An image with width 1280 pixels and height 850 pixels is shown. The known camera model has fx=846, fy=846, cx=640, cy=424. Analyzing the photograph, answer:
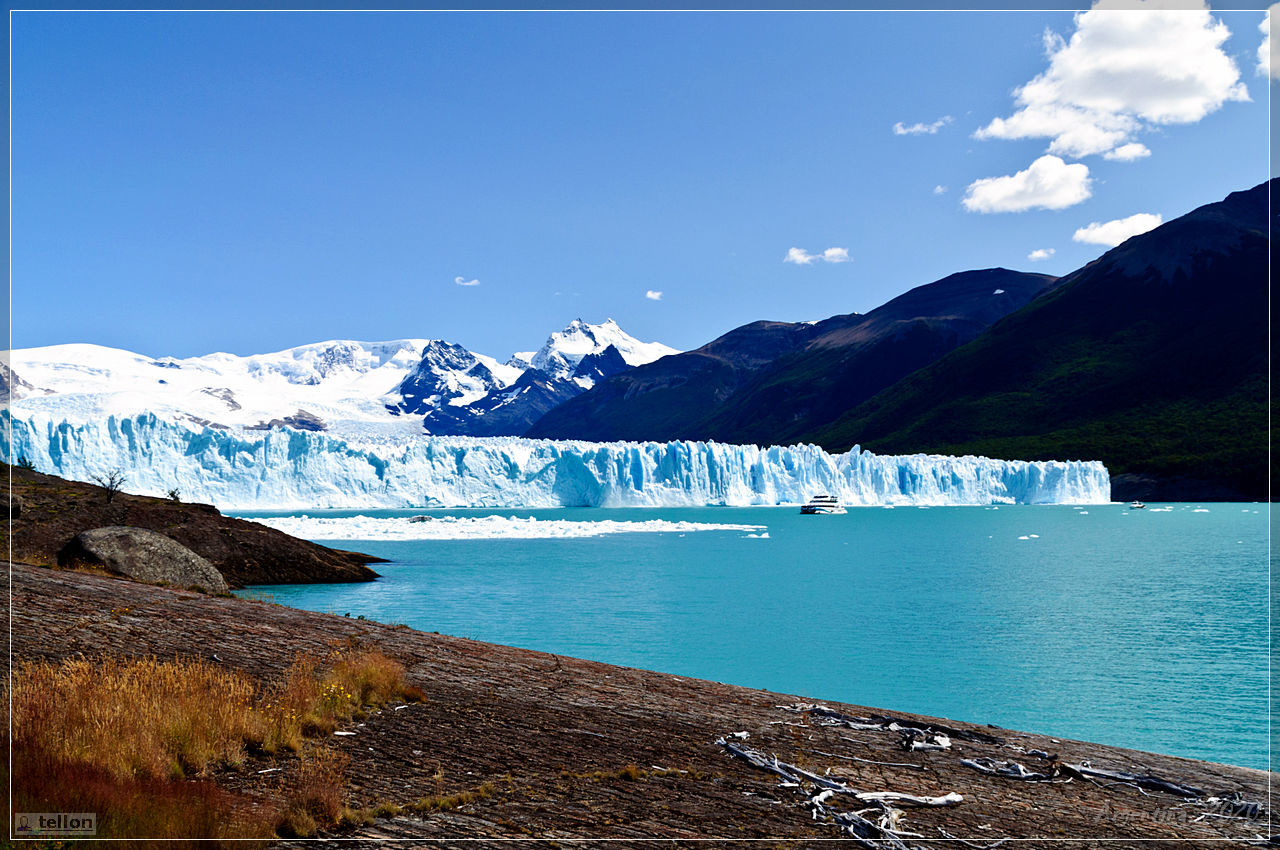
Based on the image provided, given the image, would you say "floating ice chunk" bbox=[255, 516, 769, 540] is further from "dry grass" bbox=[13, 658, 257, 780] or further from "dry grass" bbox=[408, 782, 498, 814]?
"dry grass" bbox=[408, 782, 498, 814]

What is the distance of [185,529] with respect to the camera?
2967 centimetres

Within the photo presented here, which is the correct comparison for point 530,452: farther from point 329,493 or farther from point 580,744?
point 580,744

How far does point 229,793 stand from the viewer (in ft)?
22.6

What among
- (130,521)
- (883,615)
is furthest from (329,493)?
(883,615)

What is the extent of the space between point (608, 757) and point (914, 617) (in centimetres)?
2246

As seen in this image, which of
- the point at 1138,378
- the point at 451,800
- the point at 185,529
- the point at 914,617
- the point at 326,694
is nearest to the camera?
the point at 451,800

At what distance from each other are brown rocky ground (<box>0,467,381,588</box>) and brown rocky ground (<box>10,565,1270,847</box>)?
48.5 ft

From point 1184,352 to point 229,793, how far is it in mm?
178514

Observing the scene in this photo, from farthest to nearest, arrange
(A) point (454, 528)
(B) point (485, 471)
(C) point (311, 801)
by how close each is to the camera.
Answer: (B) point (485, 471)
(A) point (454, 528)
(C) point (311, 801)

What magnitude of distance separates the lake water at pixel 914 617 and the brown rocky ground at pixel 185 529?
47.4 inches

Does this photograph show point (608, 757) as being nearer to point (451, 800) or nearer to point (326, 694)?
point (451, 800)

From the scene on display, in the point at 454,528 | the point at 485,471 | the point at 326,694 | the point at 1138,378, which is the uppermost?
the point at 1138,378

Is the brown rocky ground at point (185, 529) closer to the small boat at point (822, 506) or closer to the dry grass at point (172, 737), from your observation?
the dry grass at point (172, 737)

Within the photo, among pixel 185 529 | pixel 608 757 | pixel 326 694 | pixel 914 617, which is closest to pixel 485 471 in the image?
pixel 185 529
